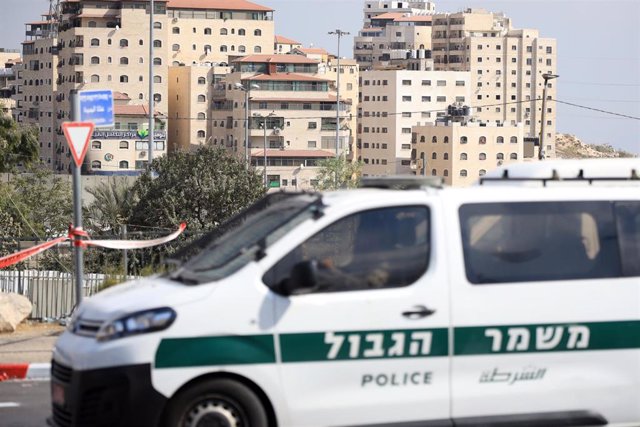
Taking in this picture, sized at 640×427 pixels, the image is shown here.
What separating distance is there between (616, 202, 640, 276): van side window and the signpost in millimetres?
5143

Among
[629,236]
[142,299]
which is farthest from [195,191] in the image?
[142,299]

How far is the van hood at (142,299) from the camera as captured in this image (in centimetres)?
784

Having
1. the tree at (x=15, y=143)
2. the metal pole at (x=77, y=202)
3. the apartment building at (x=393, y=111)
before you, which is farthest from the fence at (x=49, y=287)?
the apartment building at (x=393, y=111)

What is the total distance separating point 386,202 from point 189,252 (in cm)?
192

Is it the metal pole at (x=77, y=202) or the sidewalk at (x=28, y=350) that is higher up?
the metal pole at (x=77, y=202)

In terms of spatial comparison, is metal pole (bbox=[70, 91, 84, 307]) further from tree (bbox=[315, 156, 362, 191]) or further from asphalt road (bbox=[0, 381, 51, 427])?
tree (bbox=[315, 156, 362, 191])

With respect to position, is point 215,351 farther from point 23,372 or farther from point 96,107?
point 96,107

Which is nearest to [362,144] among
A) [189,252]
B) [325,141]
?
[325,141]

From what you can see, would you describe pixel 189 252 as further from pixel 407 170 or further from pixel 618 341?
→ pixel 407 170

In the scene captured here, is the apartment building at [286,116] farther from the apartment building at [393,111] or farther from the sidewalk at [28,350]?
the sidewalk at [28,350]

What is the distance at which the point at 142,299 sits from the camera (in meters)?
7.93

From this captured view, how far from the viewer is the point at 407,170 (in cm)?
18412

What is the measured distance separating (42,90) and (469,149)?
52.7 metres

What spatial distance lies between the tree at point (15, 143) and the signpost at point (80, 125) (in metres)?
38.8
